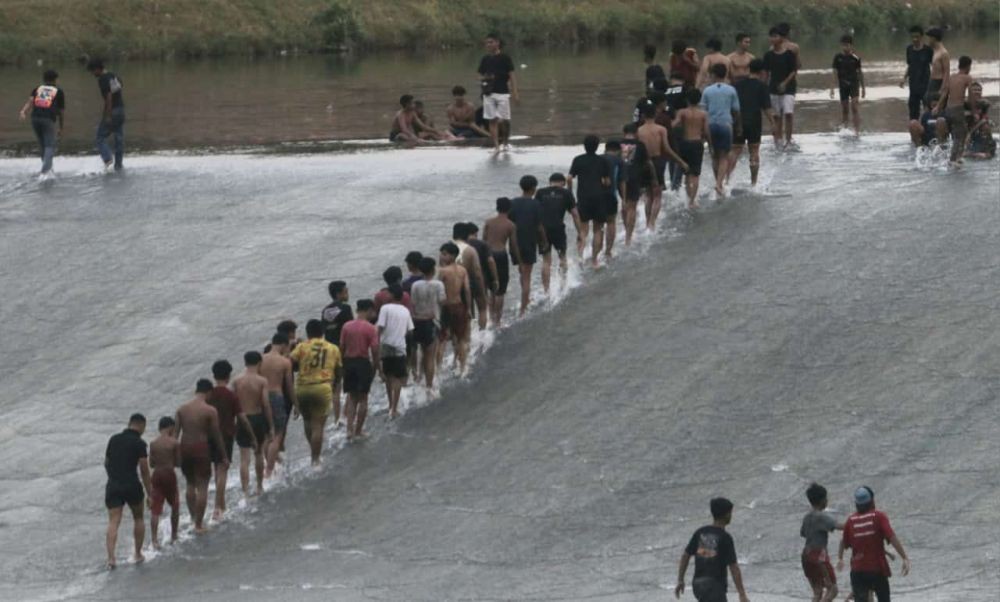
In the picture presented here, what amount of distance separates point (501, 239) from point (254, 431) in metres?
4.13

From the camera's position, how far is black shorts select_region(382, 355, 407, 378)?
66.3 feet

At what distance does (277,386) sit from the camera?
19172 millimetres

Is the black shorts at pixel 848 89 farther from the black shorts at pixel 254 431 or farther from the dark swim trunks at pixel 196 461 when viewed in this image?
the dark swim trunks at pixel 196 461

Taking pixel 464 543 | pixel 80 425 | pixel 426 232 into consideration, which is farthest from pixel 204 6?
pixel 464 543

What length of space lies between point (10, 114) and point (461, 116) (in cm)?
1442

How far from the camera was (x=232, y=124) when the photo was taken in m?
39.8

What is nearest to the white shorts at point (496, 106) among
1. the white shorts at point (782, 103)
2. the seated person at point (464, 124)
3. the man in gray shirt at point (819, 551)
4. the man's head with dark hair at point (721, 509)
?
the seated person at point (464, 124)

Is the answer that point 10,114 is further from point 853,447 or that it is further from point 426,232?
point 853,447

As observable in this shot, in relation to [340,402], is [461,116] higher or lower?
higher

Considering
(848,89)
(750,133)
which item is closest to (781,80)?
(848,89)

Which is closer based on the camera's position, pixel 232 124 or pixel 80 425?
pixel 80 425

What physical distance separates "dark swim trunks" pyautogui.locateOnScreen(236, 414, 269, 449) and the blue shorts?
851cm

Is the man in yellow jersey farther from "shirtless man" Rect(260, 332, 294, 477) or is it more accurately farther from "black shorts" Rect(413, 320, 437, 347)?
"black shorts" Rect(413, 320, 437, 347)

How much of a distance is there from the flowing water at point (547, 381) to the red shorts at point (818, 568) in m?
0.72
